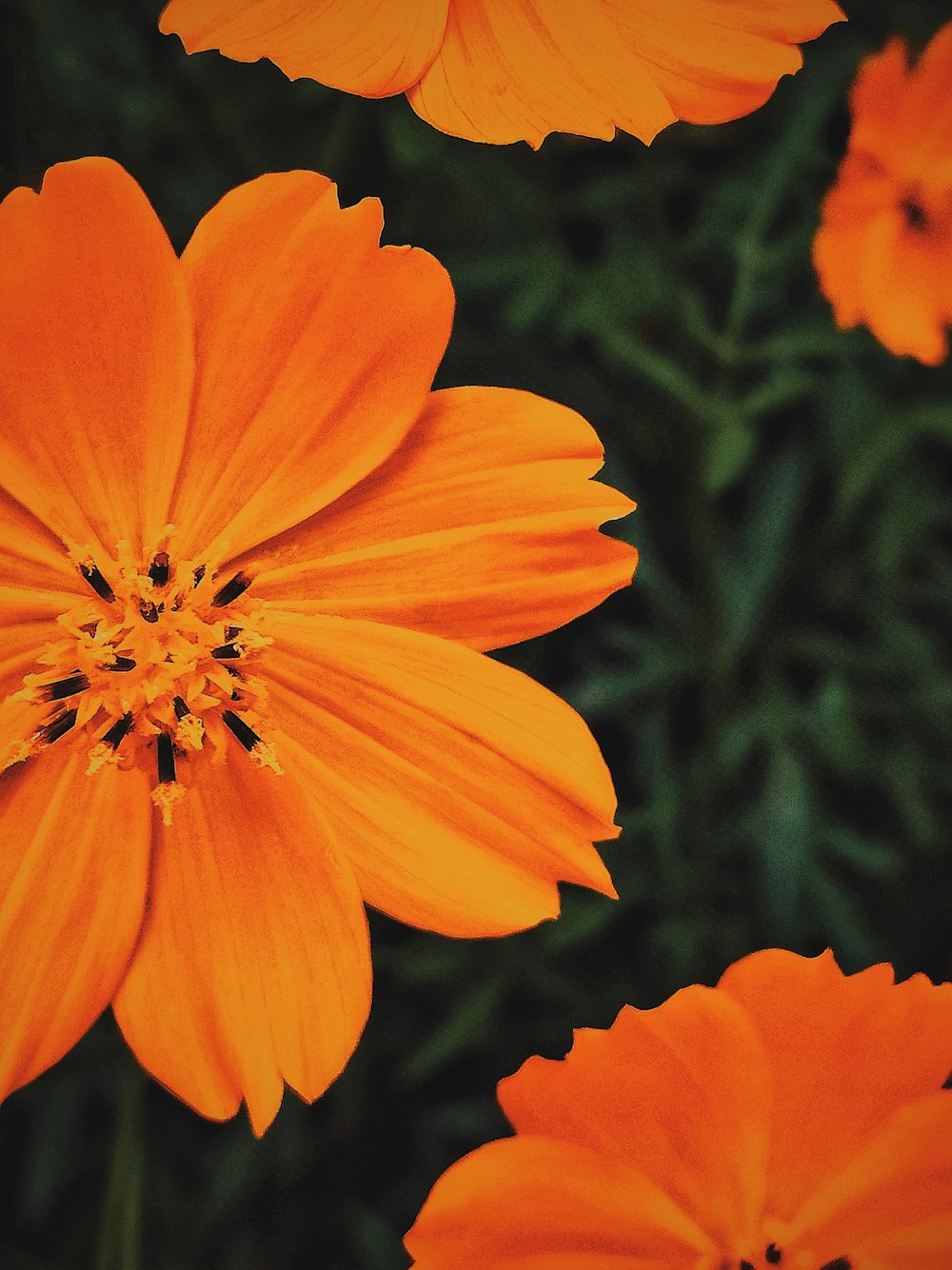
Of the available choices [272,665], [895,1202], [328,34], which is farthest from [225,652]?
[895,1202]

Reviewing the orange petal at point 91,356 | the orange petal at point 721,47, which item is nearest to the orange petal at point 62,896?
the orange petal at point 91,356

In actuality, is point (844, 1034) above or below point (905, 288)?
below

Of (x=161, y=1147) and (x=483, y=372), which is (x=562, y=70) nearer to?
(x=483, y=372)

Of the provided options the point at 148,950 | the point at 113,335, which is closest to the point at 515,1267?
the point at 148,950

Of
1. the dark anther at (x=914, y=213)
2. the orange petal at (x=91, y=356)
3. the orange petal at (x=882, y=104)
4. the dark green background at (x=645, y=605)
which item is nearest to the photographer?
the orange petal at (x=91, y=356)

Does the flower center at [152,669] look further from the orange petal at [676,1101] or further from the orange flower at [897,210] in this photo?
the orange flower at [897,210]

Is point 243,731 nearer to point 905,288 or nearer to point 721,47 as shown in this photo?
point 721,47
